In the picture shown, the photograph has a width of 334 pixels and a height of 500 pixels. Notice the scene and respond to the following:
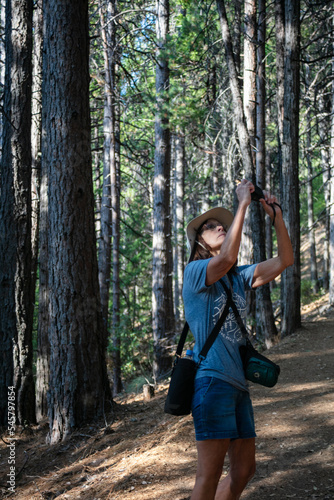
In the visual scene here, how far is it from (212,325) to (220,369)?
254 millimetres

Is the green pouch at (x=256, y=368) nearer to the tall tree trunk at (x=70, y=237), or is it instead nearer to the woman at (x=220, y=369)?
the woman at (x=220, y=369)

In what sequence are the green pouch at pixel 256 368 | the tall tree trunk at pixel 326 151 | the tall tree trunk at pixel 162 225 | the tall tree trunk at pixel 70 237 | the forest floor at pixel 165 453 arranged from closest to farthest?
1. the green pouch at pixel 256 368
2. the forest floor at pixel 165 453
3. the tall tree trunk at pixel 70 237
4. the tall tree trunk at pixel 162 225
5. the tall tree trunk at pixel 326 151

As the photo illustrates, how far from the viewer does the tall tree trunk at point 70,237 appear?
627 centimetres

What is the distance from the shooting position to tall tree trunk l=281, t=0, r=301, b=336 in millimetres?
10492

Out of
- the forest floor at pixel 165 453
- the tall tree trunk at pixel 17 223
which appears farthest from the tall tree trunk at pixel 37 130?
the forest floor at pixel 165 453

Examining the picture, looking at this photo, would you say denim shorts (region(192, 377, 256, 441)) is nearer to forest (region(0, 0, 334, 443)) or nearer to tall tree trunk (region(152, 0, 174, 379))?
forest (region(0, 0, 334, 443))

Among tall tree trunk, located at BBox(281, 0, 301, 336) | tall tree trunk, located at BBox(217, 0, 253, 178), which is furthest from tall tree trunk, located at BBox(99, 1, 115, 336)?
tall tree trunk, located at BBox(281, 0, 301, 336)

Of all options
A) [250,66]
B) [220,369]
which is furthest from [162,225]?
[220,369]

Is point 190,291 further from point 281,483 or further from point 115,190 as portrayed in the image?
point 115,190

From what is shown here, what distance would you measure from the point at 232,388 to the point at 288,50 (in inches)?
375

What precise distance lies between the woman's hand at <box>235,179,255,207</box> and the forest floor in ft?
8.60

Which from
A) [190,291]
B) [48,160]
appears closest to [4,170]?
[48,160]

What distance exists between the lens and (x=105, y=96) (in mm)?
14070

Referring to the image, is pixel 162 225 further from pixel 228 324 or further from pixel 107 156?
pixel 228 324
